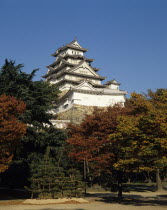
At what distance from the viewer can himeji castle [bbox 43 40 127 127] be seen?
43.7m

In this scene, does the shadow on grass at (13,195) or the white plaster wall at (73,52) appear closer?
the shadow on grass at (13,195)

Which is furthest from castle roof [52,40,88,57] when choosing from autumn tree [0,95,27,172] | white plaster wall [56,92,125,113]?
autumn tree [0,95,27,172]

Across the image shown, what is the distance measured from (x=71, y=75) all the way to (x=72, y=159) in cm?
3423

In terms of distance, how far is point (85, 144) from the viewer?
17.5 m

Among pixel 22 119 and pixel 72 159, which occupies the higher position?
pixel 22 119

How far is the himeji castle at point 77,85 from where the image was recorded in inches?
1721

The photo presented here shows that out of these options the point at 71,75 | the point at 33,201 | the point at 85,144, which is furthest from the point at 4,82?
the point at 71,75

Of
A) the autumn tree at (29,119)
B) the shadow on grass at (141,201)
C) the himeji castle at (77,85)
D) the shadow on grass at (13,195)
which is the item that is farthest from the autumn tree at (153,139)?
the himeji castle at (77,85)

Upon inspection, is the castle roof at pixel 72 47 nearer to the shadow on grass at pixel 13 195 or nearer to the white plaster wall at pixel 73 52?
the white plaster wall at pixel 73 52

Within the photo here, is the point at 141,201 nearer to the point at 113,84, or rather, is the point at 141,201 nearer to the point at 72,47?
the point at 72,47

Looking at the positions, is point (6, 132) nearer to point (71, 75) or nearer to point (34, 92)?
point (34, 92)

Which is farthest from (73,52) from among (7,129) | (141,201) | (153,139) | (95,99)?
(153,139)

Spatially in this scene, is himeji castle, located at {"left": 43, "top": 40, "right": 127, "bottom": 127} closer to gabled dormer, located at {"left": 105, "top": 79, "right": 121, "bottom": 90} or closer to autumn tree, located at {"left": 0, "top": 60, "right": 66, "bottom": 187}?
gabled dormer, located at {"left": 105, "top": 79, "right": 121, "bottom": 90}

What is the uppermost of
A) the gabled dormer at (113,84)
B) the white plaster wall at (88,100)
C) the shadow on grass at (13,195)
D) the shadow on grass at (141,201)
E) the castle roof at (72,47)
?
the castle roof at (72,47)
